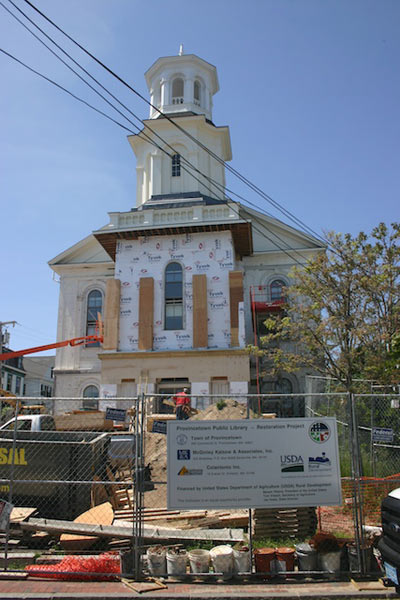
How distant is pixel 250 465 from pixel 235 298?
19.4 metres

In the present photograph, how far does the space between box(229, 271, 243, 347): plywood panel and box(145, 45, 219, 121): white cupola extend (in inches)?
486

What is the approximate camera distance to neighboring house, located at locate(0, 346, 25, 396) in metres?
48.8

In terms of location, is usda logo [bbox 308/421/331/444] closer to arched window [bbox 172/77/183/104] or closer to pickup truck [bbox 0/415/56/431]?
pickup truck [bbox 0/415/56/431]

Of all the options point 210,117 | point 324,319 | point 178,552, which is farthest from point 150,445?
point 210,117

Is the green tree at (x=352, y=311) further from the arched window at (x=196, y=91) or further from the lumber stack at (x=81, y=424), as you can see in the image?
the arched window at (x=196, y=91)

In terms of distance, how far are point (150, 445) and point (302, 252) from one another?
1838 cm

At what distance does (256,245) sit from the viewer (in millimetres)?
31953

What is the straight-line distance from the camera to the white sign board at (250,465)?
284 inches

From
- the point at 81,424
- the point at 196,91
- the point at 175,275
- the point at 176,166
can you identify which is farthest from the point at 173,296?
the point at 196,91

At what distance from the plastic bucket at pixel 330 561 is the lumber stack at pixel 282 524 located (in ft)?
5.74

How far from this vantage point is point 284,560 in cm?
727

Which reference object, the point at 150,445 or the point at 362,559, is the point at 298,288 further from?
the point at 362,559

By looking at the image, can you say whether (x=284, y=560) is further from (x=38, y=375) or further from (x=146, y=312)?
(x=38, y=375)

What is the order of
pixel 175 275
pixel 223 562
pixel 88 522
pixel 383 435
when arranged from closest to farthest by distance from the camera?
pixel 223 562 < pixel 383 435 < pixel 88 522 < pixel 175 275
